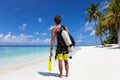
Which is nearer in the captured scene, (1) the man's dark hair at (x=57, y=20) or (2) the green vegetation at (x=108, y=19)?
(1) the man's dark hair at (x=57, y=20)

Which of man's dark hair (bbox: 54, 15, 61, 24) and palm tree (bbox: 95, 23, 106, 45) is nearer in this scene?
man's dark hair (bbox: 54, 15, 61, 24)

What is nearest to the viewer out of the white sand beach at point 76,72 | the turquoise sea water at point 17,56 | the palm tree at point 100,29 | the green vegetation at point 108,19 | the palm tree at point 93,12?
the white sand beach at point 76,72

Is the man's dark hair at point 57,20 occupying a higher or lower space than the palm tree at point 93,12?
lower

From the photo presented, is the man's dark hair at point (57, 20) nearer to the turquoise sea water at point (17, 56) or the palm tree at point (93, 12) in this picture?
the turquoise sea water at point (17, 56)

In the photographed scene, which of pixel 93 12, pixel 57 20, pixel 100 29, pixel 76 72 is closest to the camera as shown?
pixel 57 20

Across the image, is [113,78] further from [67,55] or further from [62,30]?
[62,30]

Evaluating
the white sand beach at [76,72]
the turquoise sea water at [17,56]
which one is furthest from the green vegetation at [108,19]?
the white sand beach at [76,72]

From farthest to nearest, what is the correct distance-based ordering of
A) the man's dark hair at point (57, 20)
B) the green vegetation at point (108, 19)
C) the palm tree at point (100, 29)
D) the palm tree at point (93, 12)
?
the palm tree at point (100, 29) → the palm tree at point (93, 12) → the green vegetation at point (108, 19) → the man's dark hair at point (57, 20)

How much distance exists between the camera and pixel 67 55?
4.69 meters

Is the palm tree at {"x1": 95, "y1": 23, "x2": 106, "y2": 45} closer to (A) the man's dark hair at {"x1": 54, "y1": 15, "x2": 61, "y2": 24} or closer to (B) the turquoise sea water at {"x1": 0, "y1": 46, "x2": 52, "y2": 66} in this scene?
(B) the turquoise sea water at {"x1": 0, "y1": 46, "x2": 52, "y2": 66}

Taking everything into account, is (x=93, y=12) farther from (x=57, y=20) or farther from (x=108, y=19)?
A: (x=57, y=20)

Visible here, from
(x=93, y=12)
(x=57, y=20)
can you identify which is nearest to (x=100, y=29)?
(x=93, y=12)

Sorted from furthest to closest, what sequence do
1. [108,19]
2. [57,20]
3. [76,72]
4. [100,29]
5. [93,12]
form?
A: 1. [100,29]
2. [93,12]
3. [108,19]
4. [76,72]
5. [57,20]

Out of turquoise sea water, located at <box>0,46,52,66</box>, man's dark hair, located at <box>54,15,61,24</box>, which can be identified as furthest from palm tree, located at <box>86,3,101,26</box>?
man's dark hair, located at <box>54,15,61,24</box>
